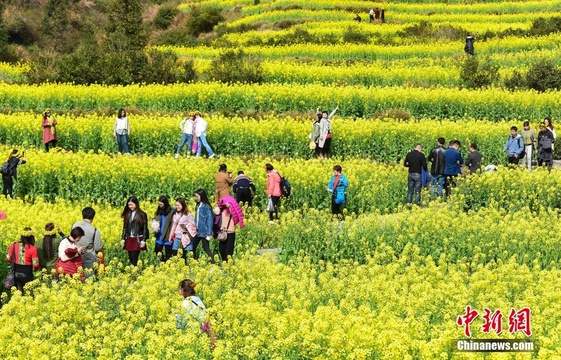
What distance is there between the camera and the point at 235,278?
616 inches

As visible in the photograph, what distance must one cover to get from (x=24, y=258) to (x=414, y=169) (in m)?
11.1

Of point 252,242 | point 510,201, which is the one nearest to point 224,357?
point 252,242

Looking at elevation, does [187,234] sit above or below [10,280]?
above

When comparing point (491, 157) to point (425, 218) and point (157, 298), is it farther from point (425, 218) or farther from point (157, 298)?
point (157, 298)

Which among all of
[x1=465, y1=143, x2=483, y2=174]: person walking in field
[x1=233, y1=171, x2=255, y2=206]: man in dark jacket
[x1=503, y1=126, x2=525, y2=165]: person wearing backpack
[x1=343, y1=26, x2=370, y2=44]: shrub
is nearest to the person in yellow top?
[x1=233, y1=171, x2=255, y2=206]: man in dark jacket

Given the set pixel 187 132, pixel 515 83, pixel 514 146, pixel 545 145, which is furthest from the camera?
pixel 515 83

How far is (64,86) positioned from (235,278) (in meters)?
26.0

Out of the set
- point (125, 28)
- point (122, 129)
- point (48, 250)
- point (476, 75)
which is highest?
point (125, 28)

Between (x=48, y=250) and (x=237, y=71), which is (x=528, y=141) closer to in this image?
(x=48, y=250)

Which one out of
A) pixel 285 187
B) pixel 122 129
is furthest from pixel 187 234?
pixel 122 129

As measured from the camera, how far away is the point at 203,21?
7519 cm

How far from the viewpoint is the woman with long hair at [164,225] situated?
17984mm

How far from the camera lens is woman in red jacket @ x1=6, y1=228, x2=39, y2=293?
1603 centimetres

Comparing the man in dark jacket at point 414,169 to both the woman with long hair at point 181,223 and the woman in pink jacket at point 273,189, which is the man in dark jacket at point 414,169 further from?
the woman with long hair at point 181,223
